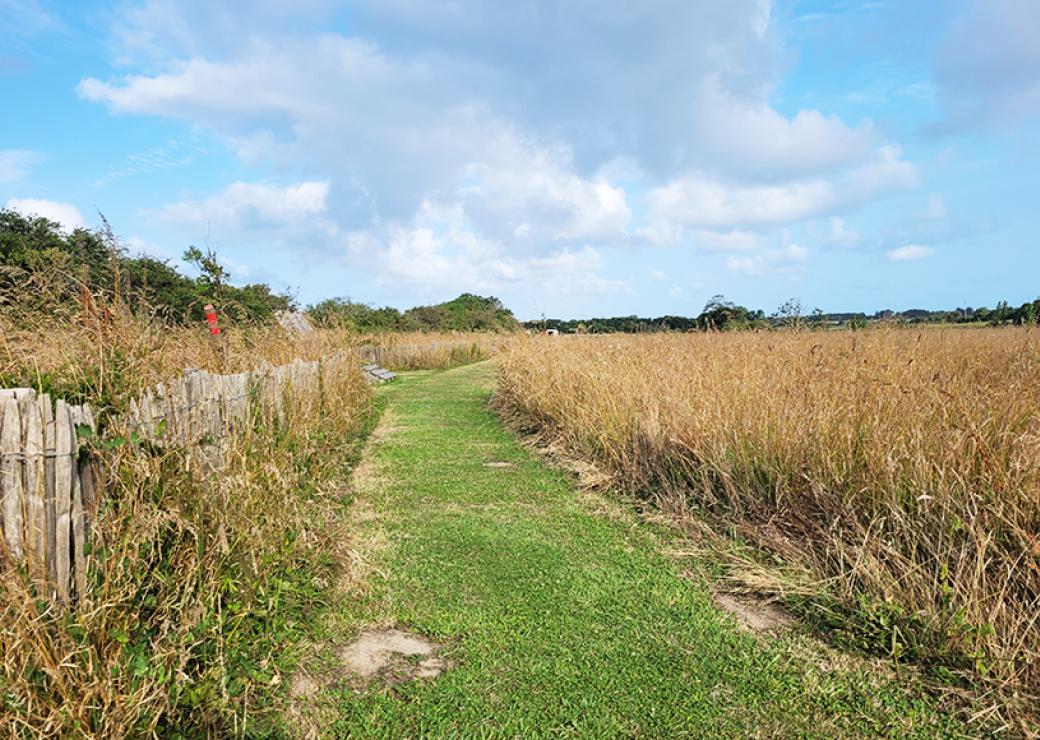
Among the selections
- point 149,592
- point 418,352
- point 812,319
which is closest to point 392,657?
point 149,592

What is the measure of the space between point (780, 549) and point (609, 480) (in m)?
2.00

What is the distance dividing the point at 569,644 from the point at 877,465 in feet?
6.94

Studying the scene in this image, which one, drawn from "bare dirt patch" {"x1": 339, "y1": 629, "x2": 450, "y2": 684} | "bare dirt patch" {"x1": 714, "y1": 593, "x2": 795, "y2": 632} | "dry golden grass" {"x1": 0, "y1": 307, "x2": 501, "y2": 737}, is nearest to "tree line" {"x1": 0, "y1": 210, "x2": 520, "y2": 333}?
"dry golden grass" {"x1": 0, "y1": 307, "x2": 501, "y2": 737}

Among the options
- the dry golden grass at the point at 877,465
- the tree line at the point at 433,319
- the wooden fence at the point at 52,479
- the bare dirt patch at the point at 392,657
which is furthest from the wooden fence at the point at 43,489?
the tree line at the point at 433,319

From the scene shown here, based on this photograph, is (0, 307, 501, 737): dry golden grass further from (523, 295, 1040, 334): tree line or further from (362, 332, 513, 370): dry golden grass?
(362, 332, 513, 370): dry golden grass

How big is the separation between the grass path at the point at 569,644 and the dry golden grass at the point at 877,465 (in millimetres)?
459

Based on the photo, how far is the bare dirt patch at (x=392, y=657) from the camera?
2.69 metres

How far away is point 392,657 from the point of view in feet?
9.30

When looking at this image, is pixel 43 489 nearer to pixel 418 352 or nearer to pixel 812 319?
pixel 812 319

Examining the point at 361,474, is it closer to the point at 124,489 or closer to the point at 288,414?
the point at 288,414

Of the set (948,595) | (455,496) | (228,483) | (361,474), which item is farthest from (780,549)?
(361,474)

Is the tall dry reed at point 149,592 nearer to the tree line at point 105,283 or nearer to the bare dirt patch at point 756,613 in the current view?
the tree line at point 105,283

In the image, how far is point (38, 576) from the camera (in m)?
2.18

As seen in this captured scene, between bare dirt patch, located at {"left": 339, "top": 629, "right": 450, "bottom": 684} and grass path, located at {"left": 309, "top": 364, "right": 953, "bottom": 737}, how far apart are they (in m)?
0.07
